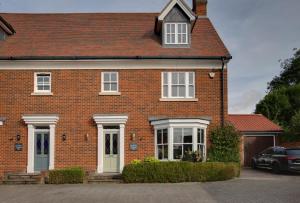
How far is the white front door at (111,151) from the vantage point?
23297 millimetres

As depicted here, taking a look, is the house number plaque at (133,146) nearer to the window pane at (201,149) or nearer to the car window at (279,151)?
the window pane at (201,149)

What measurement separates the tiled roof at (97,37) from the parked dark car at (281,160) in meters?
6.67

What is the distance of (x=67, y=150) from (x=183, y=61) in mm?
7596

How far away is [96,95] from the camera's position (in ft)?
76.7

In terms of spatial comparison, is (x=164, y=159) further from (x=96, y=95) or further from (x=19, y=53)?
(x=19, y=53)

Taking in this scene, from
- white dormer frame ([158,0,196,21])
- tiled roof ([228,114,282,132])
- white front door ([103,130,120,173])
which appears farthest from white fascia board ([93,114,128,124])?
tiled roof ([228,114,282,132])

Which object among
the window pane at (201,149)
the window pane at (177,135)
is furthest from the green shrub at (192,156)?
the window pane at (177,135)

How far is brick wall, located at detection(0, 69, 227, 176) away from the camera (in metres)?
23.1

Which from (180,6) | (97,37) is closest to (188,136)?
(180,6)

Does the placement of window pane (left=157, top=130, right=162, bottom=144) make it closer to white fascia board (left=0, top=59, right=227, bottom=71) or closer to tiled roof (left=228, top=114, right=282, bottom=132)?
white fascia board (left=0, top=59, right=227, bottom=71)

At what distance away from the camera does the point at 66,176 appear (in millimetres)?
20719

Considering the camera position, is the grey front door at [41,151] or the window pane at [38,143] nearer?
the grey front door at [41,151]

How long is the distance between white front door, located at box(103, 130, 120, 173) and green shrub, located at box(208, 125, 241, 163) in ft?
15.8

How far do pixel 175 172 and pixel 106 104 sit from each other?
5.48 metres
